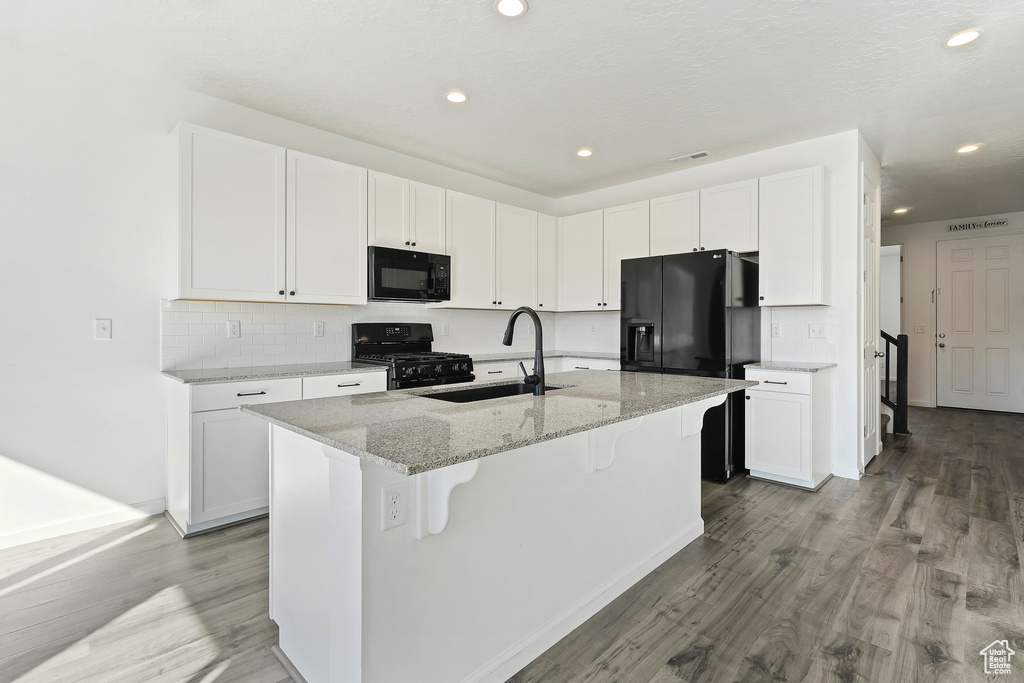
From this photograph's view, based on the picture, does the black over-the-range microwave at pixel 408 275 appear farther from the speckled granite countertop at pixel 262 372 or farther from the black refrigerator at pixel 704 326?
the black refrigerator at pixel 704 326

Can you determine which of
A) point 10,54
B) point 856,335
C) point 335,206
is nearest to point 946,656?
point 856,335

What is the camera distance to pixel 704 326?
3.69m

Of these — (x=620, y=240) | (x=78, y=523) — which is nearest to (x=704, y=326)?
(x=620, y=240)

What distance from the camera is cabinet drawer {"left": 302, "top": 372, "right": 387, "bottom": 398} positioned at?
3.03 meters

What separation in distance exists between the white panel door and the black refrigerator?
15.1 feet

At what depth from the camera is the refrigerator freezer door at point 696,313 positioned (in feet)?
11.8

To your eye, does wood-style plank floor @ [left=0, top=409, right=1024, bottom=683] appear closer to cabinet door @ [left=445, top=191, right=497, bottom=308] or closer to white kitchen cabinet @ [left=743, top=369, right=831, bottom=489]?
white kitchen cabinet @ [left=743, top=369, right=831, bottom=489]

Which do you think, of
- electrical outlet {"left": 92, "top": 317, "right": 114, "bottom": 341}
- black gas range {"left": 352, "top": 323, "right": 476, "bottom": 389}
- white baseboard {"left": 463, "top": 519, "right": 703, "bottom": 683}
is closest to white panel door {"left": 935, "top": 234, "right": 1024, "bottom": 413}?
white baseboard {"left": 463, "top": 519, "right": 703, "bottom": 683}

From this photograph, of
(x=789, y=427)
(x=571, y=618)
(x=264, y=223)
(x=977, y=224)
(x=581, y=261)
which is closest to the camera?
(x=571, y=618)

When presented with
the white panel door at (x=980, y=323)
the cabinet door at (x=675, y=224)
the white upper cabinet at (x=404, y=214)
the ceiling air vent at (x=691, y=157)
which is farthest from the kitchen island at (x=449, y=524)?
the white panel door at (x=980, y=323)

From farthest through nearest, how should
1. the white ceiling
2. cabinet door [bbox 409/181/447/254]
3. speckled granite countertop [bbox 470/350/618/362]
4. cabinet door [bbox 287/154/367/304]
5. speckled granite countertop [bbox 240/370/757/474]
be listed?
speckled granite countertop [bbox 470/350/618/362], cabinet door [bbox 409/181/447/254], cabinet door [bbox 287/154/367/304], the white ceiling, speckled granite countertop [bbox 240/370/757/474]

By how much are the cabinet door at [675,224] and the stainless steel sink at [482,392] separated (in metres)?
2.57

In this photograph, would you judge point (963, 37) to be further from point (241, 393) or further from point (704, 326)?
point (241, 393)

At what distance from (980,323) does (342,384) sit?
25.8ft
